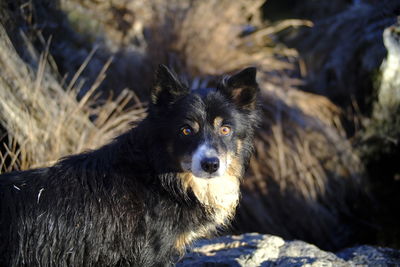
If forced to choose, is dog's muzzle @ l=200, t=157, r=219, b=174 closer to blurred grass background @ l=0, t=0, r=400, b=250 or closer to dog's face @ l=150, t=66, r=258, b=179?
dog's face @ l=150, t=66, r=258, b=179

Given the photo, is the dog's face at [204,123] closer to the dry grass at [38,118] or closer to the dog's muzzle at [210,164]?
the dog's muzzle at [210,164]

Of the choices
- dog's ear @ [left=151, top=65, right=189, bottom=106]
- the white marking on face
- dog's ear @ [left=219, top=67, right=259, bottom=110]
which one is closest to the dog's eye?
the white marking on face

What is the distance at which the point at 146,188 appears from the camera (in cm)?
313

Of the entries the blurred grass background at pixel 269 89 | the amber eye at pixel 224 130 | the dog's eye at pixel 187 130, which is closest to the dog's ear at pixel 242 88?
A: the amber eye at pixel 224 130

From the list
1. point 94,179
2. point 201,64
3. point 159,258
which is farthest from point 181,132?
point 201,64

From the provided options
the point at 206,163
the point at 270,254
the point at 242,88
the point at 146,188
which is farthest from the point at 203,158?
the point at 270,254

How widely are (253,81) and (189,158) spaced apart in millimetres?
808

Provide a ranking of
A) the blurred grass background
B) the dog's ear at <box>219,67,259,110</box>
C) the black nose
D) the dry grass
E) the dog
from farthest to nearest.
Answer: the blurred grass background → the dry grass → the dog's ear at <box>219,67,259,110</box> → the black nose → the dog

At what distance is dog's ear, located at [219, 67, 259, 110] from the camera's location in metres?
3.37

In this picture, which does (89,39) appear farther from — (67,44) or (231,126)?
(231,126)

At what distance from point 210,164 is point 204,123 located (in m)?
0.35

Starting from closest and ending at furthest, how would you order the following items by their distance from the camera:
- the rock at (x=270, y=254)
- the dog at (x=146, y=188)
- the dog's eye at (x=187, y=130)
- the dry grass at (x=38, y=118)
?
1. the dog at (x=146, y=188)
2. the dog's eye at (x=187, y=130)
3. the rock at (x=270, y=254)
4. the dry grass at (x=38, y=118)

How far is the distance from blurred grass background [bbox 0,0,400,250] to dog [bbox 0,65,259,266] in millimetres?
1887

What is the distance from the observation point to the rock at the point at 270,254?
350 centimetres
